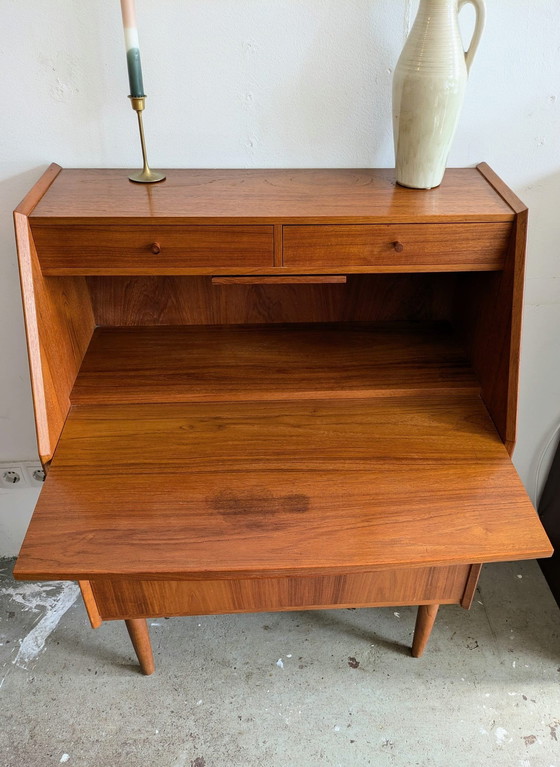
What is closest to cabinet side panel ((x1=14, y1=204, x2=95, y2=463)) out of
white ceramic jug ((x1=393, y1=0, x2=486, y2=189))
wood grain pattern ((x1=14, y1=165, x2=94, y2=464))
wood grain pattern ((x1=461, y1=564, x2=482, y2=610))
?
wood grain pattern ((x1=14, y1=165, x2=94, y2=464))

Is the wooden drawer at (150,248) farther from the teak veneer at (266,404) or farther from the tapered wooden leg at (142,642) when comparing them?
the tapered wooden leg at (142,642)

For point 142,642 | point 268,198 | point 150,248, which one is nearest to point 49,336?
point 150,248

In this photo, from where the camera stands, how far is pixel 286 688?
147cm

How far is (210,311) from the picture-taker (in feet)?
4.63

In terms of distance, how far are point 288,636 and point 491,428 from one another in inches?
31.5

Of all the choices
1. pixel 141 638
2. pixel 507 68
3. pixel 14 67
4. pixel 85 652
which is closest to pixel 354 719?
pixel 141 638

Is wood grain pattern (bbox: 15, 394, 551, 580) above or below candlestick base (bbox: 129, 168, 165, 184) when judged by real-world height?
below

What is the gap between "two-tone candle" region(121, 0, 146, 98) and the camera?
103 centimetres

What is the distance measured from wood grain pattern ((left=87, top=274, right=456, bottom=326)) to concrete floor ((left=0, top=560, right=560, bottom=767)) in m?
0.81

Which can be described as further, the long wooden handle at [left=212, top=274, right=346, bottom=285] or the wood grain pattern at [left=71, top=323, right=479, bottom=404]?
the wood grain pattern at [left=71, top=323, right=479, bottom=404]

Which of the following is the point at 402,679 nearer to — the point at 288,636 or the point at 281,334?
the point at 288,636

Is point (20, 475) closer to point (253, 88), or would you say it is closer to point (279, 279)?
point (279, 279)

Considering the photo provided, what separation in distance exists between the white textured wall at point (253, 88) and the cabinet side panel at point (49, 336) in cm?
26

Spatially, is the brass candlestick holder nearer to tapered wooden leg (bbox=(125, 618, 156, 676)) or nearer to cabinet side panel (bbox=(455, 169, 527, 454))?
cabinet side panel (bbox=(455, 169, 527, 454))
